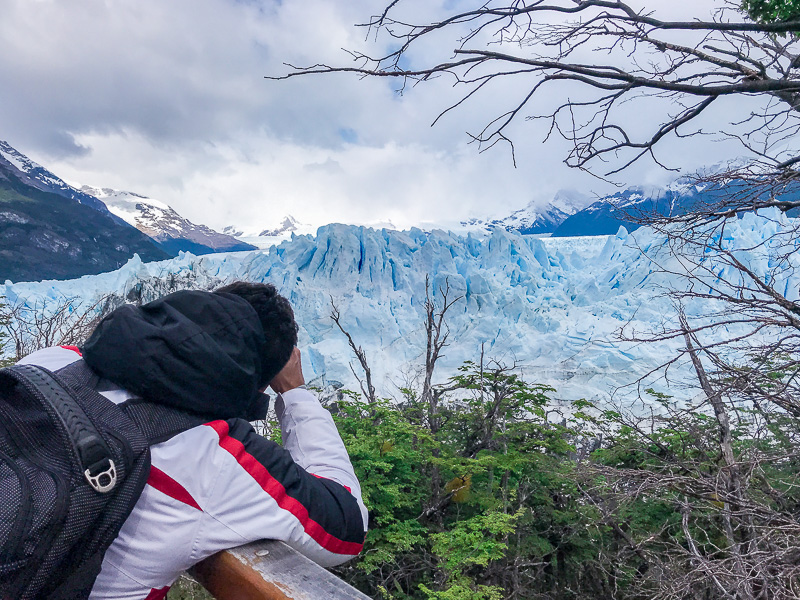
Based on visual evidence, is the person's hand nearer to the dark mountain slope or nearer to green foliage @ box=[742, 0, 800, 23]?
green foliage @ box=[742, 0, 800, 23]

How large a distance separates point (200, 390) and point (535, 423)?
380cm

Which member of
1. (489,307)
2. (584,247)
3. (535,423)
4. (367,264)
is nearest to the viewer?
(535,423)

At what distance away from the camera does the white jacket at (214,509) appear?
620mm

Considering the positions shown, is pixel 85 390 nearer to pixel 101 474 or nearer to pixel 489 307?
pixel 101 474

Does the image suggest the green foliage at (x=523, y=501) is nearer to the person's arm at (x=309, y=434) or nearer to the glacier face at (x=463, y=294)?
the person's arm at (x=309, y=434)

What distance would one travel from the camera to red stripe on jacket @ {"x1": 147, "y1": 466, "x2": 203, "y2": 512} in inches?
24.2

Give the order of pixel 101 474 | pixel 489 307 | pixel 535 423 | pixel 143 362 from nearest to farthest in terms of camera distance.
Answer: pixel 101 474, pixel 143 362, pixel 535 423, pixel 489 307

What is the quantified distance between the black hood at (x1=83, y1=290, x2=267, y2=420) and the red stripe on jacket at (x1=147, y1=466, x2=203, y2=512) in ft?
0.32

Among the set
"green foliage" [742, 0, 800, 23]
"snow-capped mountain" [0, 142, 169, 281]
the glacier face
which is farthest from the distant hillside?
"green foliage" [742, 0, 800, 23]

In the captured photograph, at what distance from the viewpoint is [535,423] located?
159 inches

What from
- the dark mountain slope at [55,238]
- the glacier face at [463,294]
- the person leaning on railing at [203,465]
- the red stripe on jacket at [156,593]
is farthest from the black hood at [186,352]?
the dark mountain slope at [55,238]

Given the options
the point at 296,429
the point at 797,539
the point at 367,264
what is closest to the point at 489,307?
the point at 367,264

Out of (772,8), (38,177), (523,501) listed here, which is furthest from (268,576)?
(38,177)

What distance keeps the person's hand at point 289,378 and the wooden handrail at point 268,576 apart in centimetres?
33
